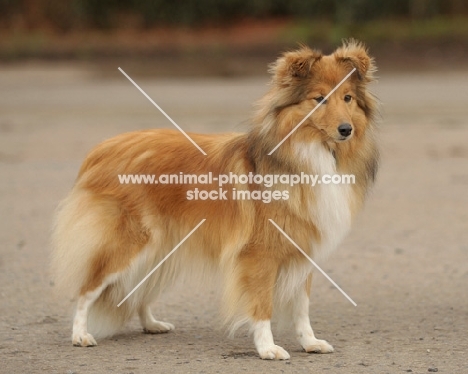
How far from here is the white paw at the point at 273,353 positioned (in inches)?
246

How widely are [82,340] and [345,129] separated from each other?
2182mm

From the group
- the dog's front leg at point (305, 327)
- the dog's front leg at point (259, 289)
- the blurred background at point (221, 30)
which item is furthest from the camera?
the blurred background at point (221, 30)

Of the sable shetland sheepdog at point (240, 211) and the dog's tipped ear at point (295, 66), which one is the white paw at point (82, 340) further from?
the dog's tipped ear at point (295, 66)

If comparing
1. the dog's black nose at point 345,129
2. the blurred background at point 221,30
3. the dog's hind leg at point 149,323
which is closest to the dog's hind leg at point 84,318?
the dog's hind leg at point 149,323

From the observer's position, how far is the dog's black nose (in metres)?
6.12

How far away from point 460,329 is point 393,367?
1.07 metres

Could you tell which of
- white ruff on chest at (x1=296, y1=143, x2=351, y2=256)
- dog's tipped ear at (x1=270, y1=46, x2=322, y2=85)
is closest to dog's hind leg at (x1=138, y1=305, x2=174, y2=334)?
white ruff on chest at (x1=296, y1=143, x2=351, y2=256)

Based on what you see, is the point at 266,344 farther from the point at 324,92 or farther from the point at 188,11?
the point at 188,11

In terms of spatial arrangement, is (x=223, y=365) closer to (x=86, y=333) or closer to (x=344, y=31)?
(x=86, y=333)

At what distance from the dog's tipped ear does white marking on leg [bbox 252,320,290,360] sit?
1504 millimetres

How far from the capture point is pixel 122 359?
6.30 metres

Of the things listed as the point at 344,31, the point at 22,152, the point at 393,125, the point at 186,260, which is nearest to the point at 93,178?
the point at 186,260

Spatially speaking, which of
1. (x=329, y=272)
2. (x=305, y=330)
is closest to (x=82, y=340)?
(x=305, y=330)

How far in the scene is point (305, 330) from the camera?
6.56 m
